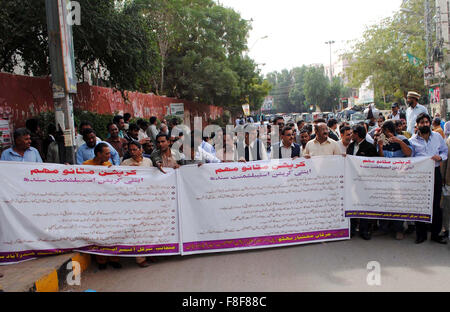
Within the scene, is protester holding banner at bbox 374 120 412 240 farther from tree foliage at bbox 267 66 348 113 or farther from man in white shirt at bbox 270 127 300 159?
tree foliage at bbox 267 66 348 113

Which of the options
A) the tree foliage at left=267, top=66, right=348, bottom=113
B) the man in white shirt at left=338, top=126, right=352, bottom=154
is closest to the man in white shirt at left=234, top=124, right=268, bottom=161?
the man in white shirt at left=338, top=126, right=352, bottom=154

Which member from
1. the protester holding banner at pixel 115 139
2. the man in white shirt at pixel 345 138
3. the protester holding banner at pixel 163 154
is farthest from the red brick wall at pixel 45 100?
the man in white shirt at pixel 345 138

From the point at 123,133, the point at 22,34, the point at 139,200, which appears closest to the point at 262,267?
the point at 139,200

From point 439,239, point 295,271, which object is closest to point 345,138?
point 439,239

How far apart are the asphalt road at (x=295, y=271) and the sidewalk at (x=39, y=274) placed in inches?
9.5

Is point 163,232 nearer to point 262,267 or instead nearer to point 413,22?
point 262,267

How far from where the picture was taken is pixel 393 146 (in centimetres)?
592

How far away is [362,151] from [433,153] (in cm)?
99

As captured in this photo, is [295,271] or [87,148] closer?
[295,271]

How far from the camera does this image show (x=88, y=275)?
4.88m

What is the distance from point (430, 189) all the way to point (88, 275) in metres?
4.87

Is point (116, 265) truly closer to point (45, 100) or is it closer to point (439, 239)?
point (439, 239)

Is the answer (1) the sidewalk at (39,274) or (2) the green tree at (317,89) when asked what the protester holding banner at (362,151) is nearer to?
(1) the sidewalk at (39,274)

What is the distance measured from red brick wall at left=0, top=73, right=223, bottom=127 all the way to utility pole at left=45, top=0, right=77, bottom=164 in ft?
7.57
